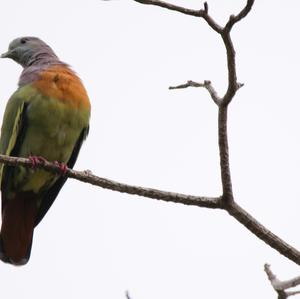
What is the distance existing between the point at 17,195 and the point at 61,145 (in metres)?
0.57

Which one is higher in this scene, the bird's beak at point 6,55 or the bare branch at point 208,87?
the bird's beak at point 6,55

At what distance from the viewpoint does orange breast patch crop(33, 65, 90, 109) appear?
16.1 ft

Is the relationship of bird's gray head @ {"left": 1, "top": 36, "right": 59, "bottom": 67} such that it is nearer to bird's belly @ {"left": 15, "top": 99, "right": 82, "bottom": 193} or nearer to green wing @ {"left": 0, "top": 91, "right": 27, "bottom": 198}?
green wing @ {"left": 0, "top": 91, "right": 27, "bottom": 198}

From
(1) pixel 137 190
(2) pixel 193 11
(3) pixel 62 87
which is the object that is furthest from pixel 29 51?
(2) pixel 193 11

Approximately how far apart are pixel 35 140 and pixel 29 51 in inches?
53.8

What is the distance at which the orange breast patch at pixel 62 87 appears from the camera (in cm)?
491

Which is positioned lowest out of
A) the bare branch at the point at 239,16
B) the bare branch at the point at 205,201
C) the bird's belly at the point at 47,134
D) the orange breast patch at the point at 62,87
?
the bare branch at the point at 205,201

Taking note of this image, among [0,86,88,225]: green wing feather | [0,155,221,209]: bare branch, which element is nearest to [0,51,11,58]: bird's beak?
[0,86,88,225]: green wing feather

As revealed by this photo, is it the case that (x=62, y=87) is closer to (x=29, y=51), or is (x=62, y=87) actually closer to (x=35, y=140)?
(x=35, y=140)

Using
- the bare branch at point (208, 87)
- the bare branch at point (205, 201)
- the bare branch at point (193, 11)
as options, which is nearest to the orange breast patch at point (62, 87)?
the bare branch at point (205, 201)

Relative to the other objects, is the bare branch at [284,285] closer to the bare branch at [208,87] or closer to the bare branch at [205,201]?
the bare branch at [205,201]

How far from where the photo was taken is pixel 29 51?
233 inches

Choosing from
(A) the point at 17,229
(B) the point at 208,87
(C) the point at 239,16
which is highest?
(C) the point at 239,16

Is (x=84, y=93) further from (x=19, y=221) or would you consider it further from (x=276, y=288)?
(x=276, y=288)
